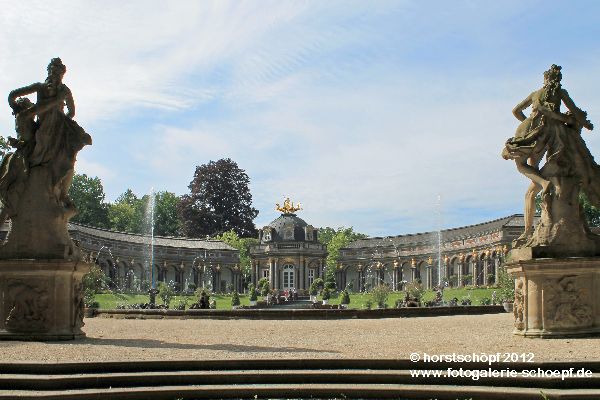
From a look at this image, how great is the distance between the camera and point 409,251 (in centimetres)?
11062

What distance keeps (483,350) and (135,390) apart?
16.0ft

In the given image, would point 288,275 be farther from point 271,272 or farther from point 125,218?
point 125,218

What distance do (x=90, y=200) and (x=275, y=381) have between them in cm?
11674

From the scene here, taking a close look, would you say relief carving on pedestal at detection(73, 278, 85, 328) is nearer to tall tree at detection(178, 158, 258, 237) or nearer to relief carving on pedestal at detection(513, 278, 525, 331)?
relief carving on pedestal at detection(513, 278, 525, 331)

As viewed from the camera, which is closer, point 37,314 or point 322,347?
point 322,347

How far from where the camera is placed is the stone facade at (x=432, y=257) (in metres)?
92.5

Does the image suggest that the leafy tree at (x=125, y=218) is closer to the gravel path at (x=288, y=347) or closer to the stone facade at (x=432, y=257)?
the stone facade at (x=432, y=257)

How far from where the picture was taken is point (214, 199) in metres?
118

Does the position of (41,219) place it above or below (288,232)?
below

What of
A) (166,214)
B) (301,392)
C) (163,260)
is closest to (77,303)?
(301,392)

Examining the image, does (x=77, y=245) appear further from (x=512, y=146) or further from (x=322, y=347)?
(x=512, y=146)

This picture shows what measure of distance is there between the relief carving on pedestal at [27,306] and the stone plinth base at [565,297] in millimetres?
8186

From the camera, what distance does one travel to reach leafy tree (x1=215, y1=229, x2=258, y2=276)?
114m

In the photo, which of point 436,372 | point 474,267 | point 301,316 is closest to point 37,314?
point 436,372
